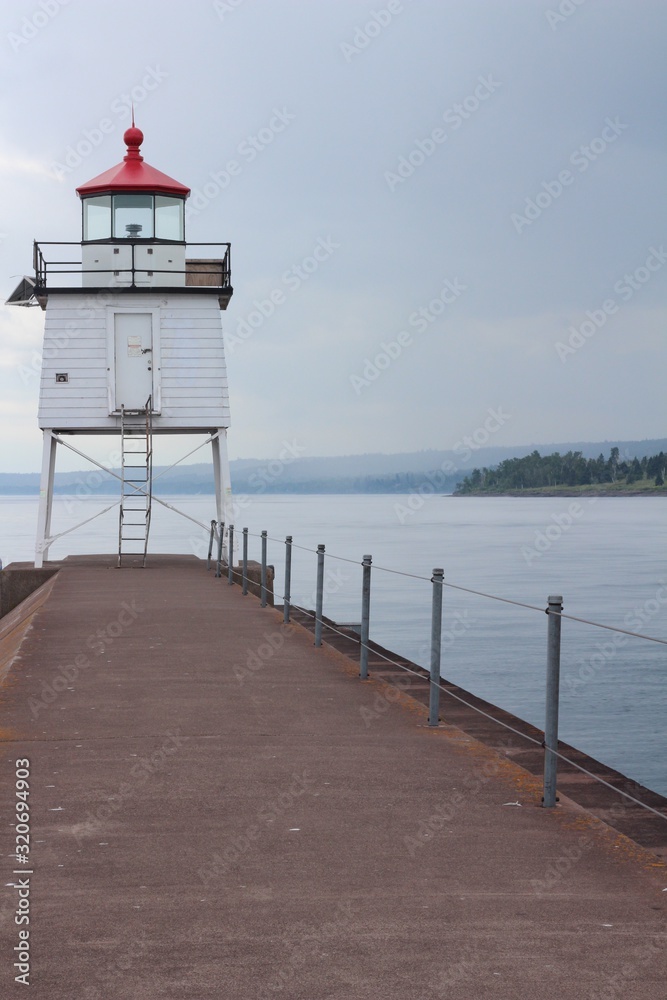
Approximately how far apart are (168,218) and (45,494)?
20.5 feet

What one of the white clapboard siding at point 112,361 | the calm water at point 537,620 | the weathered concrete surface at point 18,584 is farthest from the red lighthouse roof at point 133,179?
the calm water at point 537,620

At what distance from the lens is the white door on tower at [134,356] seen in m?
22.8

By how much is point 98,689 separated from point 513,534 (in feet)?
254

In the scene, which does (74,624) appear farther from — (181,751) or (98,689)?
A: (181,751)

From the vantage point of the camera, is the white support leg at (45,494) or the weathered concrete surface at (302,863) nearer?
the weathered concrete surface at (302,863)

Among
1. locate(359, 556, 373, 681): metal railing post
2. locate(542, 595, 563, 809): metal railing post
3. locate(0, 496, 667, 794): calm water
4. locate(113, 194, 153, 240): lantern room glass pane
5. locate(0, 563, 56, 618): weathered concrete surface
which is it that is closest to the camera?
locate(542, 595, 563, 809): metal railing post

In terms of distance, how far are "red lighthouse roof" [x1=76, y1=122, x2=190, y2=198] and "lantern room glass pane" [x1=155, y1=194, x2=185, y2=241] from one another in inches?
6.8

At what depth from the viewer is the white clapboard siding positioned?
22.7 m

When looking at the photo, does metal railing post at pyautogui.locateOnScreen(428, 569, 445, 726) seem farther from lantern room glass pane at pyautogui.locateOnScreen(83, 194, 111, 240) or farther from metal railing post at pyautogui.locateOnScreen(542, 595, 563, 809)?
lantern room glass pane at pyautogui.locateOnScreen(83, 194, 111, 240)

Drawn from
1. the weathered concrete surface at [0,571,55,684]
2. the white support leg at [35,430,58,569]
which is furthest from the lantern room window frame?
the weathered concrete surface at [0,571,55,684]

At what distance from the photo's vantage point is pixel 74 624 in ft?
43.1

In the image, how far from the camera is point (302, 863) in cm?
468

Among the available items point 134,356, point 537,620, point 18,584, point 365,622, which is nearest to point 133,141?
point 134,356

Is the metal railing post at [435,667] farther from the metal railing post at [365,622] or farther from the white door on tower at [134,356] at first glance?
the white door on tower at [134,356]
